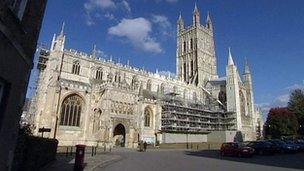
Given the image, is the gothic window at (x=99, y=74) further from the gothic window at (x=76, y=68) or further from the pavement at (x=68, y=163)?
the pavement at (x=68, y=163)

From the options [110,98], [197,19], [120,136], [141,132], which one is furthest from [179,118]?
[197,19]

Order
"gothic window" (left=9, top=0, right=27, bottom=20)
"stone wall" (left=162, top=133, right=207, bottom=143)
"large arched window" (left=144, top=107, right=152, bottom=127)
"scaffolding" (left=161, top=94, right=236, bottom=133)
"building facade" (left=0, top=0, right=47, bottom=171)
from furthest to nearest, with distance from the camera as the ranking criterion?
1. "scaffolding" (left=161, top=94, right=236, bottom=133)
2. "stone wall" (left=162, top=133, right=207, bottom=143)
3. "large arched window" (left=144, top=107, right=152, bottom=127)
4. "gothic window" (left=9, top=0, right=27, bottom=20)
5. "building facade" (left=0, top=0, right=47, bottom=171)

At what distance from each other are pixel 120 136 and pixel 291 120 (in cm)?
4106

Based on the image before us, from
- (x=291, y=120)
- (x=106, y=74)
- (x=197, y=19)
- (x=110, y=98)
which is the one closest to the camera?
(x=110, y=98)

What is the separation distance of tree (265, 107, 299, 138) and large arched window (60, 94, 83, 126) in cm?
4754

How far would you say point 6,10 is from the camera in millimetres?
5805

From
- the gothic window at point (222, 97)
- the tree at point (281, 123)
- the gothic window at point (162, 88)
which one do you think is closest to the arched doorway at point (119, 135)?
the gothic window at point (162, 88)

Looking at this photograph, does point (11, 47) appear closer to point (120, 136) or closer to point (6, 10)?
point (6, 10)

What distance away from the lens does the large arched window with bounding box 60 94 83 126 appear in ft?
131

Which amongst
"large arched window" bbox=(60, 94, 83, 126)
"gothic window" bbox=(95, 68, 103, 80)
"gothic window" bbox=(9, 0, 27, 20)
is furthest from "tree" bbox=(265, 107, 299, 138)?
"gothic window" bbox=(9, 0, 27, 20)

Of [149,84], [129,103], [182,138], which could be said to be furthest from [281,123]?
[129,103]

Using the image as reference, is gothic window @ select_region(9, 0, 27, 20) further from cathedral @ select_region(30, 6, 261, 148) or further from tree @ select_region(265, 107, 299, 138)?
tree @ select_region(265, 107, 299, 138)

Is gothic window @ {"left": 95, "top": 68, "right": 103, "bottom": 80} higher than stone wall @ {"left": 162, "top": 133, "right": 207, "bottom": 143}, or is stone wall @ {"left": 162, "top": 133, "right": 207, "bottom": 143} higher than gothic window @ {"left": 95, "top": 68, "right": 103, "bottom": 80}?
gothic window @ {"left": 95, "top": 68, "right": 103, "bottom": 80}

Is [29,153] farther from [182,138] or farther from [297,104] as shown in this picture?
[297,104]
